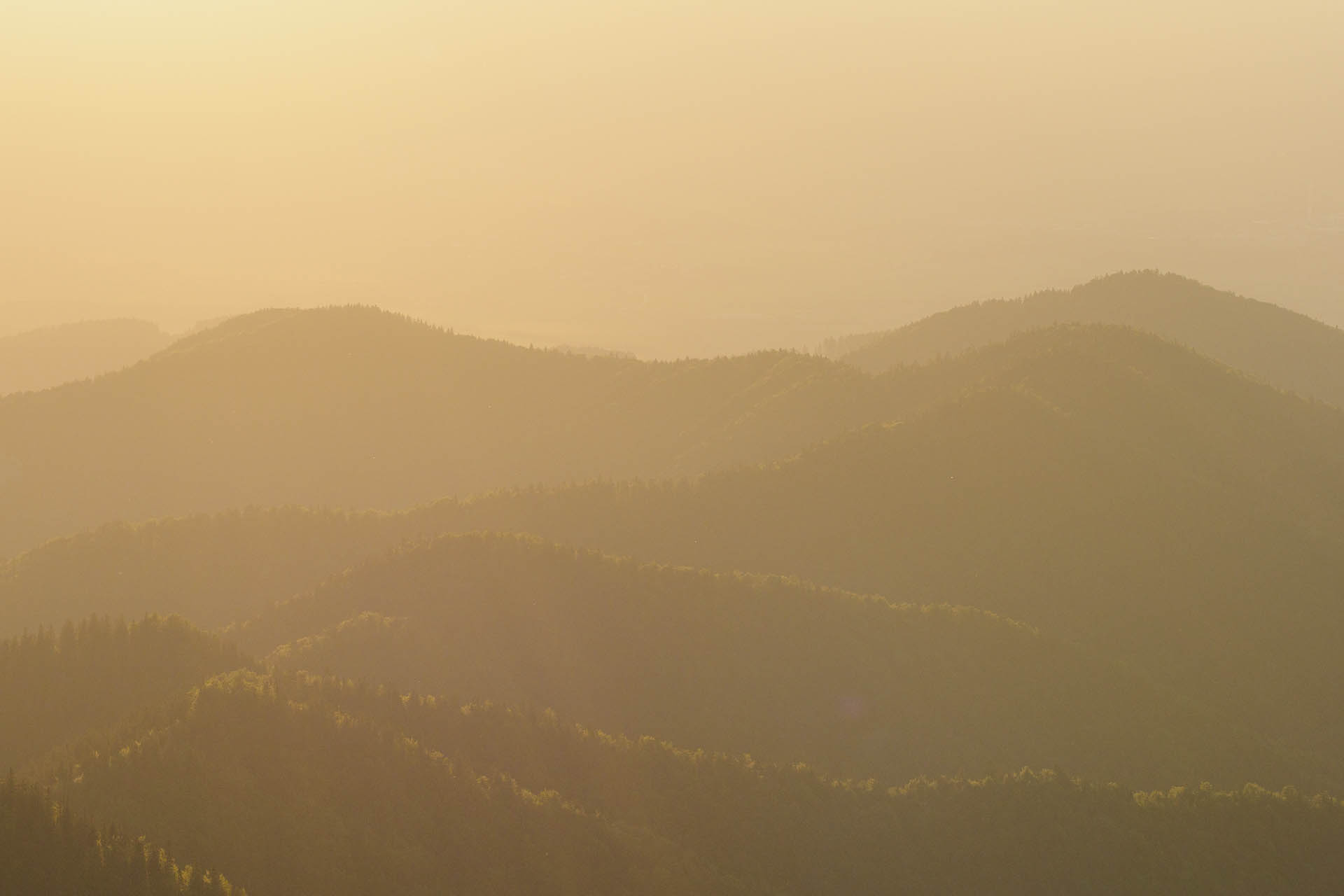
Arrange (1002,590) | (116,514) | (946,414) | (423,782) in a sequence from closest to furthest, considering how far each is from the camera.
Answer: (423,782) < (1002,590) < (946,414) < (116,514)

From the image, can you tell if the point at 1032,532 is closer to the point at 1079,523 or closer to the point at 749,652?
the point at 1079,523

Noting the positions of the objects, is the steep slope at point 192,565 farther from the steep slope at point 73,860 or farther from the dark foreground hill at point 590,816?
the steep slope at point 73,860

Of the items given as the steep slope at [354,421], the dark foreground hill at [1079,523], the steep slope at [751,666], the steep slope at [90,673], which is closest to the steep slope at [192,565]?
the dark foreground hill at [1079,523]

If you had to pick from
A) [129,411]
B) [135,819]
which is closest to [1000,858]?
[135,819]

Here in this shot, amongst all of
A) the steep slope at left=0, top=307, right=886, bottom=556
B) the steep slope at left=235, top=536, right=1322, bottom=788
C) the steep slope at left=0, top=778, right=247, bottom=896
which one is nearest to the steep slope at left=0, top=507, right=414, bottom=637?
the steep slope at left=235, top=536, right=1322, bottom=788

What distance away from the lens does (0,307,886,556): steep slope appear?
435ft

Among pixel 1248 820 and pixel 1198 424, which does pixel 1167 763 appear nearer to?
pixel 1248 820

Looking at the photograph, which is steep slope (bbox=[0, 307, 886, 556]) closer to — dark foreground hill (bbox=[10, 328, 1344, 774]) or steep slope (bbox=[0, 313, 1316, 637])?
steep slope (bbox=[0, 313, 1316, 637])

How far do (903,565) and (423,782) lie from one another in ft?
163

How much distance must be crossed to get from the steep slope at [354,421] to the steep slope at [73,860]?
89700 millimetres

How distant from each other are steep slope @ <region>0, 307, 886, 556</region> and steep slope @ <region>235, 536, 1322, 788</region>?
166ft

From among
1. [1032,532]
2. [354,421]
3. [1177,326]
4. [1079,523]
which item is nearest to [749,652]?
[1032,532]

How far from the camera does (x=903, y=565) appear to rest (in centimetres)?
8519

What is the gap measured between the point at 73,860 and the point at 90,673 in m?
23.8
